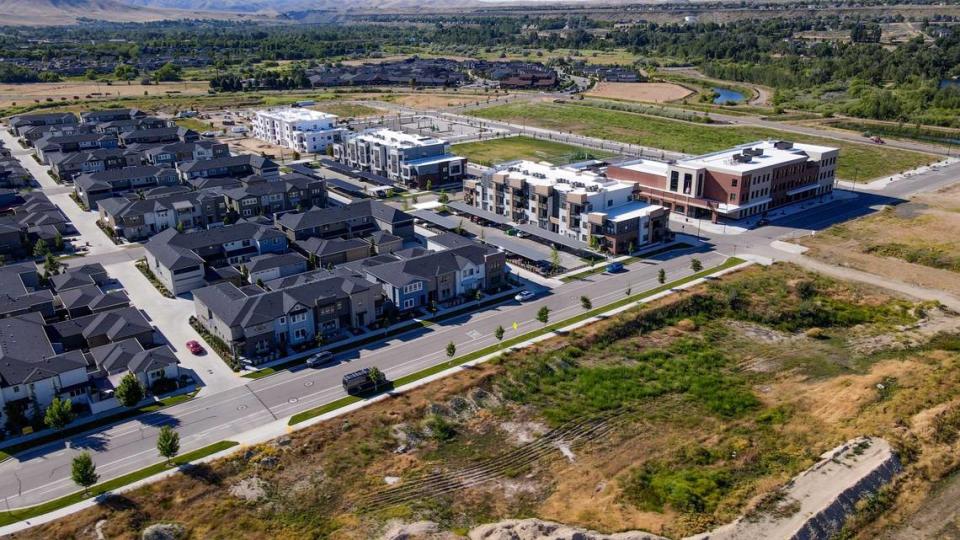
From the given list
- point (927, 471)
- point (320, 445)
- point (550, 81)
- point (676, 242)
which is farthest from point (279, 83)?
point (927, 471)

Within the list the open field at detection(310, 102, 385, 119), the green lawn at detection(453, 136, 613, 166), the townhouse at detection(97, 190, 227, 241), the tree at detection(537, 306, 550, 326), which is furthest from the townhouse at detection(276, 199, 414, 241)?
the open field at detection(310, 102, 385, 119)

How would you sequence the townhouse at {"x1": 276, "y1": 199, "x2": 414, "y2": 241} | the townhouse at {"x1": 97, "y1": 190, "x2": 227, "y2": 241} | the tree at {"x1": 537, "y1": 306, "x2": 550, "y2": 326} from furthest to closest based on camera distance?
1. the townhouse at {"x1": 97, "y1": 190, "x2": 227, "y2": 241}
2. the townhouse at {"x1": 276, "y1": 199, "x2": 414, "y2": 241}
3. the tree at {"x1": 537, "y1": 306, "x2": 550, "y2": 326}

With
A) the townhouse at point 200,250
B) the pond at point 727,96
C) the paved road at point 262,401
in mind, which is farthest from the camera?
the pond at point 727,96

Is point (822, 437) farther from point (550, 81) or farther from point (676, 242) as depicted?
point (550, 81)

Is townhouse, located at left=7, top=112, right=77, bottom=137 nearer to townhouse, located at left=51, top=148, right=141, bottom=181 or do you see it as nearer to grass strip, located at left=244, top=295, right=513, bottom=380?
townhouse, located at left=51, top=148, right=141, bottom=181

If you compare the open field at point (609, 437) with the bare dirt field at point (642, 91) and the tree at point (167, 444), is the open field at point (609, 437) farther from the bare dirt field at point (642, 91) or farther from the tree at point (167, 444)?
the bare dirt field at point (642, 91)

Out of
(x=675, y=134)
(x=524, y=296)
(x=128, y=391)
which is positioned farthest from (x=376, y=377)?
(x=675, y=134)

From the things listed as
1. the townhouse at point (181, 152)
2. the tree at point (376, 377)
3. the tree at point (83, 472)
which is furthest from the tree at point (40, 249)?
the tree at point (376, 377)
